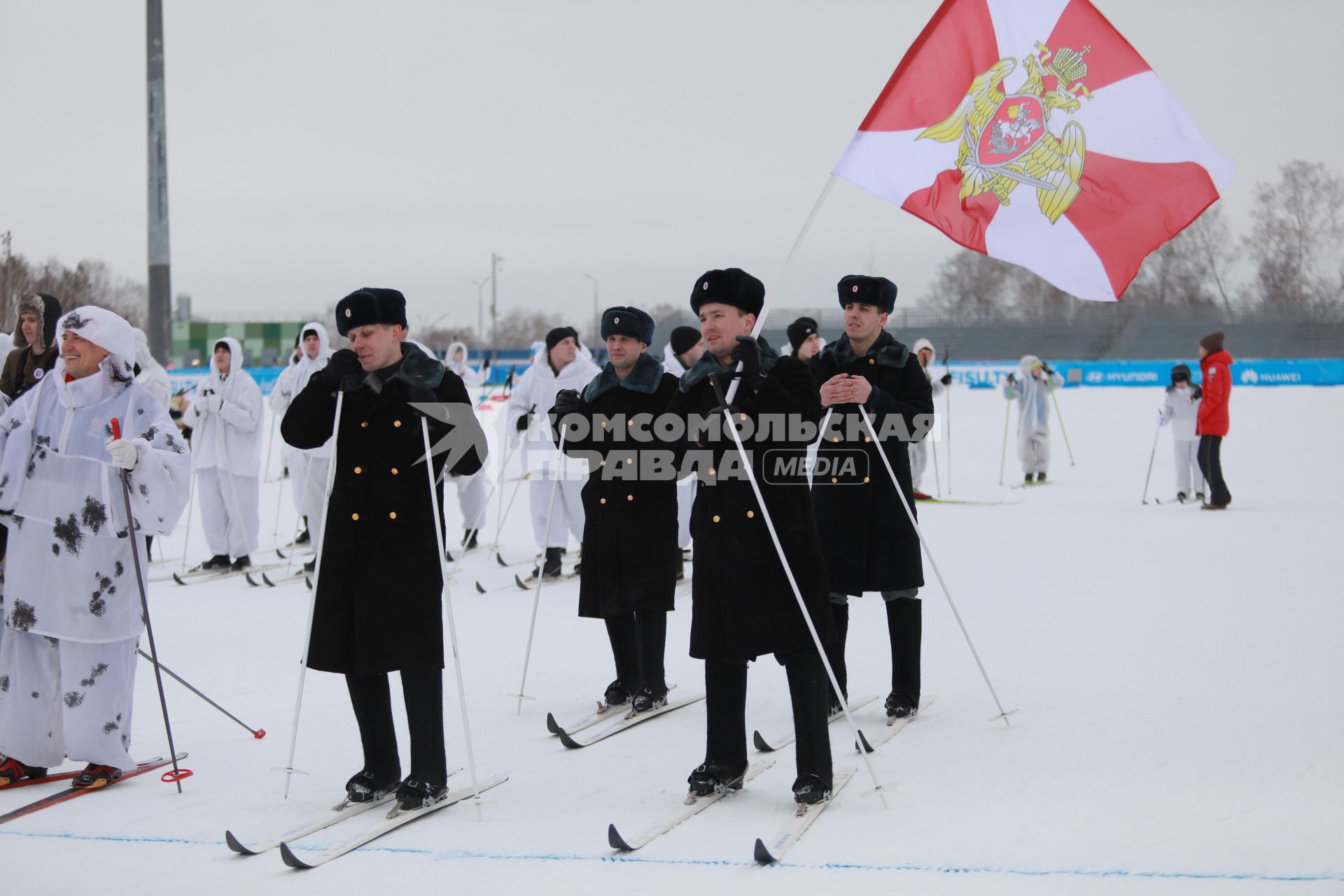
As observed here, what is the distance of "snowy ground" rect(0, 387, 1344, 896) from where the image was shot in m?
3.86

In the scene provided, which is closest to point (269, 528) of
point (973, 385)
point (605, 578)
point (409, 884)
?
point (605, 578)

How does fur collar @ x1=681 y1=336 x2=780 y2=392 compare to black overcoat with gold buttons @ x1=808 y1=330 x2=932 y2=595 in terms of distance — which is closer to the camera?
fur collar @ x1=681 y1=336 x2=780 y2=392

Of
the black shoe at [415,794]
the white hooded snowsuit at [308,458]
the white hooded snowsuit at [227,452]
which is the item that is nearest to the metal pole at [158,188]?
the white hooded snowsuit at [308,458]

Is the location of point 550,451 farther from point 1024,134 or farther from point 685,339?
point 1024,134

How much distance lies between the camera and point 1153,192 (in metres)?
5.23

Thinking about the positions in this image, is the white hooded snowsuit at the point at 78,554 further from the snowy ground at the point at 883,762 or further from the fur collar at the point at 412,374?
the fur collar at the point at 412,374

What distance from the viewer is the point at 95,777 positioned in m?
4.82

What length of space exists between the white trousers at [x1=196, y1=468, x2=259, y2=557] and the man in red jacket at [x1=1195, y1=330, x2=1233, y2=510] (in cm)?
1055

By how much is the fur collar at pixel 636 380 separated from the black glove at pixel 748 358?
1487 millimetres

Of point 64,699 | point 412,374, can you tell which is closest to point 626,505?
point 412,374

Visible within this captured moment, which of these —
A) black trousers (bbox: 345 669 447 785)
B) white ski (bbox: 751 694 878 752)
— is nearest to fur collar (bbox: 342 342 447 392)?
black trousers (bbox: 345 669 447 785)

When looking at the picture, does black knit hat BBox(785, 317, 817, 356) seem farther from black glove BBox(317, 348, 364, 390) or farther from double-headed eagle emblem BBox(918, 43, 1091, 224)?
black glove BBox(317, 348, 364, 390)

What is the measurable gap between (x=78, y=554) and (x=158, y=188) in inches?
545

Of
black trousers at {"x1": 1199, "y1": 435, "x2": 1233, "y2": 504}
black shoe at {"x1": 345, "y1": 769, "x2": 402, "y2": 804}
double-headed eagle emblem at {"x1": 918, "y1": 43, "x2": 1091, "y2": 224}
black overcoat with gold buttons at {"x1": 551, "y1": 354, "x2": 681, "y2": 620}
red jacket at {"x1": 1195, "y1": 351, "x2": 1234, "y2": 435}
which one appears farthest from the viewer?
black trousers at {"x1": 1199, "y1": 435, "x2": 1233, "y2": 504}
